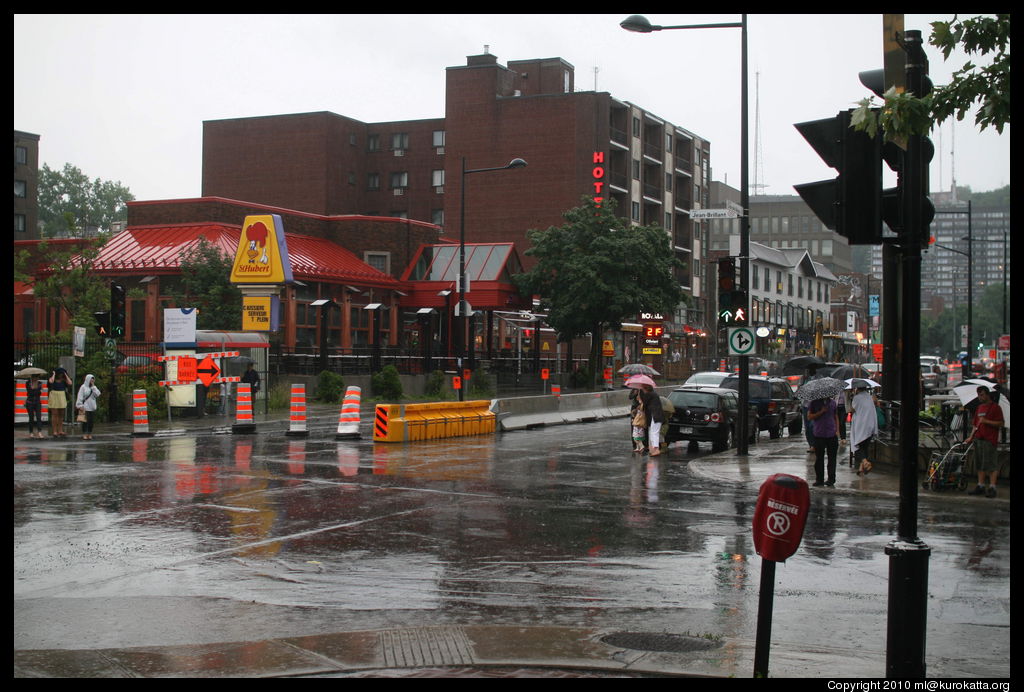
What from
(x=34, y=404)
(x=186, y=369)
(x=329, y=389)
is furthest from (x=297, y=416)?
(x=329, y=389)

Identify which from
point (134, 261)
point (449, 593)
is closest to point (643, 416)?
point (449, 593)

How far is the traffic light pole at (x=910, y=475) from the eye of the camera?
5.86 meters

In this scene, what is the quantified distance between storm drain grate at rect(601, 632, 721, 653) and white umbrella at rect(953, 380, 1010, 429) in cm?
1016

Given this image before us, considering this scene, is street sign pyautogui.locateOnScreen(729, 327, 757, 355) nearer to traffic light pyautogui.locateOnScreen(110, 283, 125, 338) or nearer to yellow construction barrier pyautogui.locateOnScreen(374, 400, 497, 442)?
yellow construction barrier pyautogui.locateOnScreen(374, 400, 497, 442)

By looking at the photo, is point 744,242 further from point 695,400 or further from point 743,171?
point 695,400

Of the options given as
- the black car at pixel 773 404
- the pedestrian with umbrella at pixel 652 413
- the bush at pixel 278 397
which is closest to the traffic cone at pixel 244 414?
the bush at pixel 278 397

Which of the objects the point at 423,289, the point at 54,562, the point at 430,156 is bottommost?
the point at 54,562

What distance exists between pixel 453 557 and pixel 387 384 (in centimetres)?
3277

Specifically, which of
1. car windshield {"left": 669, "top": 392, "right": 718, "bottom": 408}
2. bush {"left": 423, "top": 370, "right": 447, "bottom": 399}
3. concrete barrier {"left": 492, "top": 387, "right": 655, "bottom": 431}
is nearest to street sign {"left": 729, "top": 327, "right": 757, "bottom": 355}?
car windshield {"left": 669, "top": 392, "right": 718, "bottom": 408}

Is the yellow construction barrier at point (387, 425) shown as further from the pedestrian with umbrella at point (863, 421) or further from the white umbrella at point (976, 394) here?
the white umbrella at point (976, 394)
